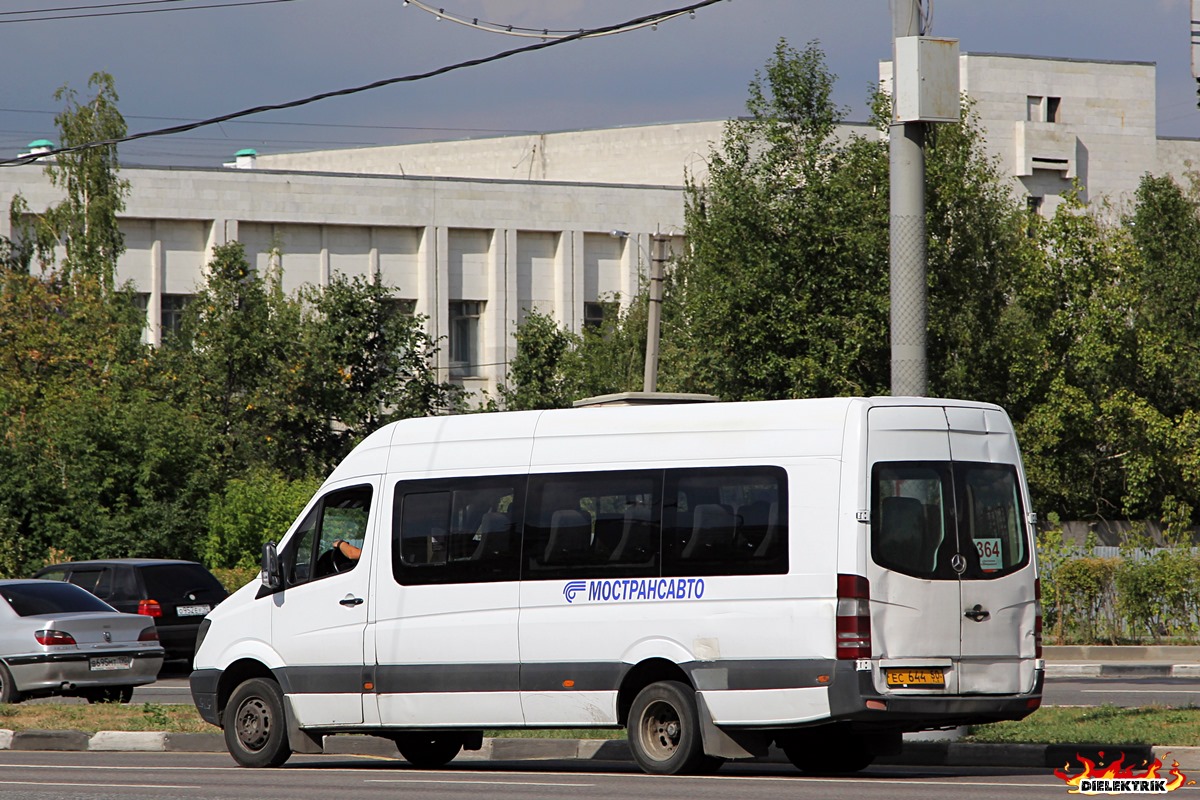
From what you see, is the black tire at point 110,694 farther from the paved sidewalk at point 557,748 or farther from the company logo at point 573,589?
the company logo at point 573,589

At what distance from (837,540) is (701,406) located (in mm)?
1552

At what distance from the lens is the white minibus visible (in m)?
11.3

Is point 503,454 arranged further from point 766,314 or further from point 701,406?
point 766,314

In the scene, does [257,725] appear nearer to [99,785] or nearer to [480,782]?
[99,785]

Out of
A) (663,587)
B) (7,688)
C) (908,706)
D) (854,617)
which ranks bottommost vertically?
(7,688)

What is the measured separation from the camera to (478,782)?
11859 millimetres

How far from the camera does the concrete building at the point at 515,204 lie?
6109 cm

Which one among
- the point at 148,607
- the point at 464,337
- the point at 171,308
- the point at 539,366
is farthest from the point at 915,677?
the point at 464,337

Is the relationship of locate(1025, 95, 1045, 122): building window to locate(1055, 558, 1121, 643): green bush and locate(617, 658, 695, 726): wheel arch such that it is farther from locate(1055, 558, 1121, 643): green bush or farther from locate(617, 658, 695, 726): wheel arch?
locate(617, 658, 695, 726): wheel arch

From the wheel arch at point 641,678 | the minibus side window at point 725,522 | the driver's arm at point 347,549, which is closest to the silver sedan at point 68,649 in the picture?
the driver's arm at point 347,549

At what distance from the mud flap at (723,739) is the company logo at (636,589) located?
0.71 m

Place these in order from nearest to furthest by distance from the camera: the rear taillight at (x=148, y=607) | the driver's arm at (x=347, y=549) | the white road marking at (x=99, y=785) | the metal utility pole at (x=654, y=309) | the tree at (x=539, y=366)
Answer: the white road marking at (x=99, y=785)
the driver's arm at (x=347, y=549)
the rear taillight at (x=148, y=607)
the metal utility pole at (x=654, y=309)
the tree at (x=539, y=366)

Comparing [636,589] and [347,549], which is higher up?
[347,549]

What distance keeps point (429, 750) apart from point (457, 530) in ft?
6.95
